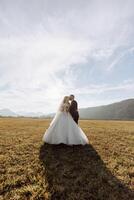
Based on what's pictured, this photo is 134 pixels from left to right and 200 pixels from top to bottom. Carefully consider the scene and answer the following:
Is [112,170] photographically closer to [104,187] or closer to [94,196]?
[104,187]

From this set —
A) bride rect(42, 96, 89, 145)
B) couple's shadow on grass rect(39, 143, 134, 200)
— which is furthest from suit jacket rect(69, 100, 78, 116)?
couple's shadow on grass rect(39, 143, 134, 200)

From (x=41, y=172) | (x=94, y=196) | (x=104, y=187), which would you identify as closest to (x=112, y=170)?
(x=104, y=187)

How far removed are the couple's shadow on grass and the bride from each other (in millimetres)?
932

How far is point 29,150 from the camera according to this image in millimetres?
10977

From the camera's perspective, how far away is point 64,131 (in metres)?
11.6

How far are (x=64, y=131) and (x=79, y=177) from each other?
4.74m

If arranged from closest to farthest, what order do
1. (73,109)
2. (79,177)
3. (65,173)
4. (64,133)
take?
→ (79,177) → (65,173) → (64,133) → (73,109)

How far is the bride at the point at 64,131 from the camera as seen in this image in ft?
37.7

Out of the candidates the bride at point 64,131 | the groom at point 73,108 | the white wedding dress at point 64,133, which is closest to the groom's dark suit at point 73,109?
the groom at point 73,108

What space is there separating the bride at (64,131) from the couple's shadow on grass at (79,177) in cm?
93

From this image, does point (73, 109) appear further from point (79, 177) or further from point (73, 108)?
point (79, 177)

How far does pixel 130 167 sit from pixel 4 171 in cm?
577

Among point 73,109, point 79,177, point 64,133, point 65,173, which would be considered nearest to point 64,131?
point 64,133

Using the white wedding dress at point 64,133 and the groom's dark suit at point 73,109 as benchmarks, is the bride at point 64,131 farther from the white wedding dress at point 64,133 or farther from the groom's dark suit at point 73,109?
the groom's dark suit at point 73,109
